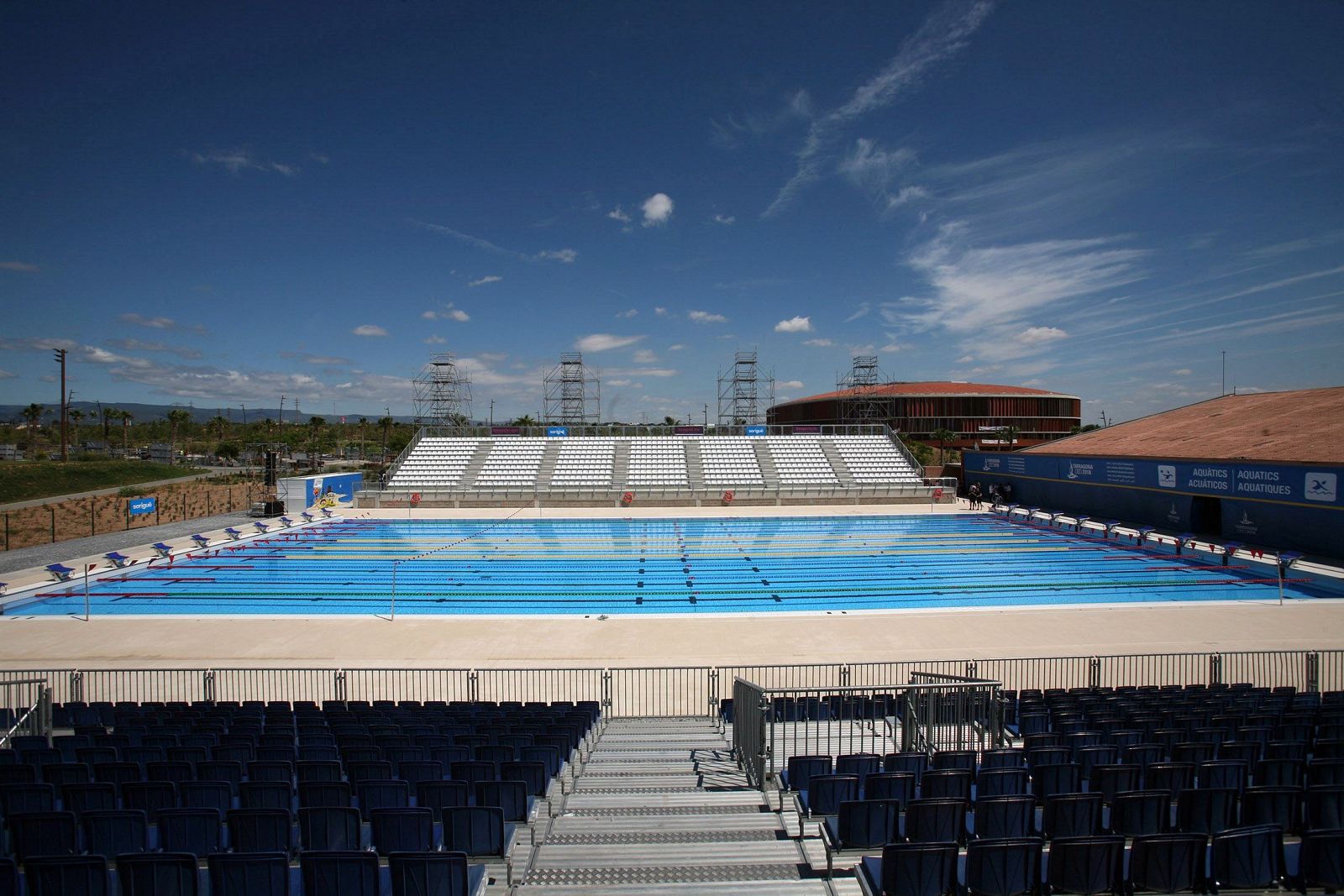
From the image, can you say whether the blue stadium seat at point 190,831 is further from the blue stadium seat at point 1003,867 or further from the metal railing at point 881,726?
the blue stadium seat at point 1003,867

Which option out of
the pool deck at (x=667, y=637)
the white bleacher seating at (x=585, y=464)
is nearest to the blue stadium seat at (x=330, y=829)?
the pool deck at (x=667, y=637)

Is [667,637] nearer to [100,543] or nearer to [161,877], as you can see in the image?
[161,877]

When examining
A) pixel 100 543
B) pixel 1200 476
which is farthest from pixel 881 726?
pixel 100 543

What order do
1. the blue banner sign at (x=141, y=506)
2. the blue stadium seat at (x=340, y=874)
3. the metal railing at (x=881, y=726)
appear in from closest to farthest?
1. the blue stadium seat at (x=340, y=874)
2. the metal railing at (x=881, y=726)
3. the blue banner sign at (x=141, y=506)

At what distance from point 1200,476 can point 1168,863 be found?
29.5 metres

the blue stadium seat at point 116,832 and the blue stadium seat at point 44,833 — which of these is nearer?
the blue stadium seat at point 44,833

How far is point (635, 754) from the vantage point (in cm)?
744

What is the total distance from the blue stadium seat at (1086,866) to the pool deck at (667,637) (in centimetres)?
849

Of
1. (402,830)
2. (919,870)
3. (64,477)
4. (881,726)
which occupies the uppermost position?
(64,477)

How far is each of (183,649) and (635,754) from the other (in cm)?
1114

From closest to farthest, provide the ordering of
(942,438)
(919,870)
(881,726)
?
(919,870) < (881,726) < (942,438)

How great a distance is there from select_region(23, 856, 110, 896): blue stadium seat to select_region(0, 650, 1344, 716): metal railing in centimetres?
715

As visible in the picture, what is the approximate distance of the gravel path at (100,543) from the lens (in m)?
21.3

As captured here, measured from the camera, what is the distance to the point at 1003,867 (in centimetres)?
372
